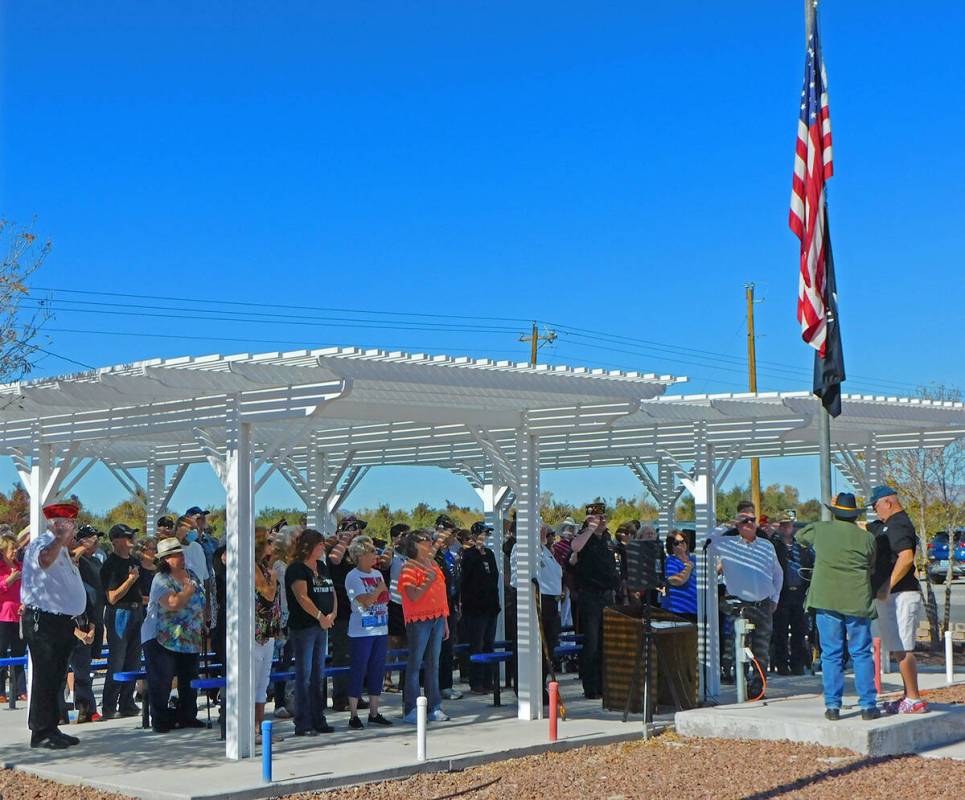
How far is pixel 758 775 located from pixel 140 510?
115 feet

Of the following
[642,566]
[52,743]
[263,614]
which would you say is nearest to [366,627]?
[263,614]

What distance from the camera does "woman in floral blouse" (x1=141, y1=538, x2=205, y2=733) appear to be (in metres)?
10.5

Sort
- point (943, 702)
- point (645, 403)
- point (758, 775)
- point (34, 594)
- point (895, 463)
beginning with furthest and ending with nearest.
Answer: point (895, 463) → point (645, 403) → point (943, 702) → point (34, 594) → point (758, 775)

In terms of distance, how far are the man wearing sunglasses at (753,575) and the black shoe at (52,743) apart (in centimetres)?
658

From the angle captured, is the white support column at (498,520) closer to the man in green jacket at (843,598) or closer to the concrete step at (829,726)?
the concrete step at (829,726)

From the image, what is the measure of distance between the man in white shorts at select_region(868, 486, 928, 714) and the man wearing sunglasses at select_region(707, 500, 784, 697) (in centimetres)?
194

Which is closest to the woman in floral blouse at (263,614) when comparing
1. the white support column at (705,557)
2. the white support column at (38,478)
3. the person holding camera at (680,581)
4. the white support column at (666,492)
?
the white support column at (38,478)

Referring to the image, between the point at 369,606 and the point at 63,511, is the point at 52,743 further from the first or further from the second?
the point at 369,606

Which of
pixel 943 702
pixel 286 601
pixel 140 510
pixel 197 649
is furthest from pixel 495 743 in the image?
pixel 140 510

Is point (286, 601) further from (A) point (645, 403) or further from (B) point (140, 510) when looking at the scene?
(B) point (140, 510)

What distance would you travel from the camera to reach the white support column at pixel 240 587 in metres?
9.55

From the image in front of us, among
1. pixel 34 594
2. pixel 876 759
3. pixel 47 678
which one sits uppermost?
pixel 34 594

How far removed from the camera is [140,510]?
41.4 meters

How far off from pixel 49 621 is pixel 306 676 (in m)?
2.08
